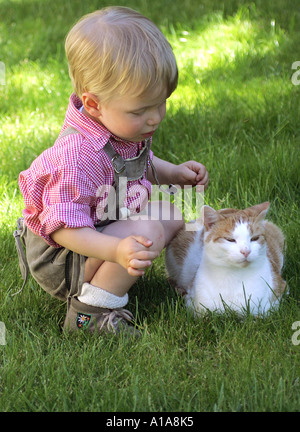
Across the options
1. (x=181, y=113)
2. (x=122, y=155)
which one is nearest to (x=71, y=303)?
(x=122, y=155)

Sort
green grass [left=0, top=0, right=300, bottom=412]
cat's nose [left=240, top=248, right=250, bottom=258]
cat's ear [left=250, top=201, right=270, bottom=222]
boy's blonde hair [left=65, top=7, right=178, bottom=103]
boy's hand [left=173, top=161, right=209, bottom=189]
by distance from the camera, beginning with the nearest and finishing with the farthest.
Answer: green grass [left=0, top=0, right=300, bottom=412]
boy's blonde hair [left=65, top=7, right=178, bottom=103]
cat's nose [left=240, top=248, right=250, bottom=258]
cat's ear [left=250, top=201, right=270, bottom=222]
boy's hand [left=173, top=161, right=209, bottom=189]

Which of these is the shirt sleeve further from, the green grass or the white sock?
the green grass

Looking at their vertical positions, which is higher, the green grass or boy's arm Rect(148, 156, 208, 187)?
boy's arm Rect(148, 156, 208, 187)

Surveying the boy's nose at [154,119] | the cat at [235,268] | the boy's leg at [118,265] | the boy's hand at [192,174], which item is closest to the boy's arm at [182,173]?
the boy's hand at [192,174]

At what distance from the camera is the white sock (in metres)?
2.14

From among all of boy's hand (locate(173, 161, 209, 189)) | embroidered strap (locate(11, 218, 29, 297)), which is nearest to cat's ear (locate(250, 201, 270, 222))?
boy's hand (locate(173, 161, 209, 189))

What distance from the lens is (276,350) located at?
1.93 metres

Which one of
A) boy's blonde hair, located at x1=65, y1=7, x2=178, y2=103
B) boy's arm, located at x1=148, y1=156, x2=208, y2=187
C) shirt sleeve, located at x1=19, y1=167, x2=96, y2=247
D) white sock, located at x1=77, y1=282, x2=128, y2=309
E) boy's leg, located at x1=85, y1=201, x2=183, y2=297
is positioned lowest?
white sock, located at x1=77, y1=282, x2=128, y2=309

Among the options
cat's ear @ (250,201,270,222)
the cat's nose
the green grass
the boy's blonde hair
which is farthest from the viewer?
cat's ear @ (250,201,270,222)

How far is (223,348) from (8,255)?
3.68ft

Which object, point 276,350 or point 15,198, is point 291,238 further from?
point 15,198

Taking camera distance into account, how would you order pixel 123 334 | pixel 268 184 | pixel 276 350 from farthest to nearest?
1. pixel 268 184
2. pixel 123 334
3. pixel 276 350

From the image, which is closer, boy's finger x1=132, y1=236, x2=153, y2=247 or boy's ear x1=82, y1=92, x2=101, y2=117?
boy's finger x1=132, y1=236, x2=153, y2=247

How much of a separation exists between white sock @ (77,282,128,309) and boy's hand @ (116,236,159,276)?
0.90 ft
